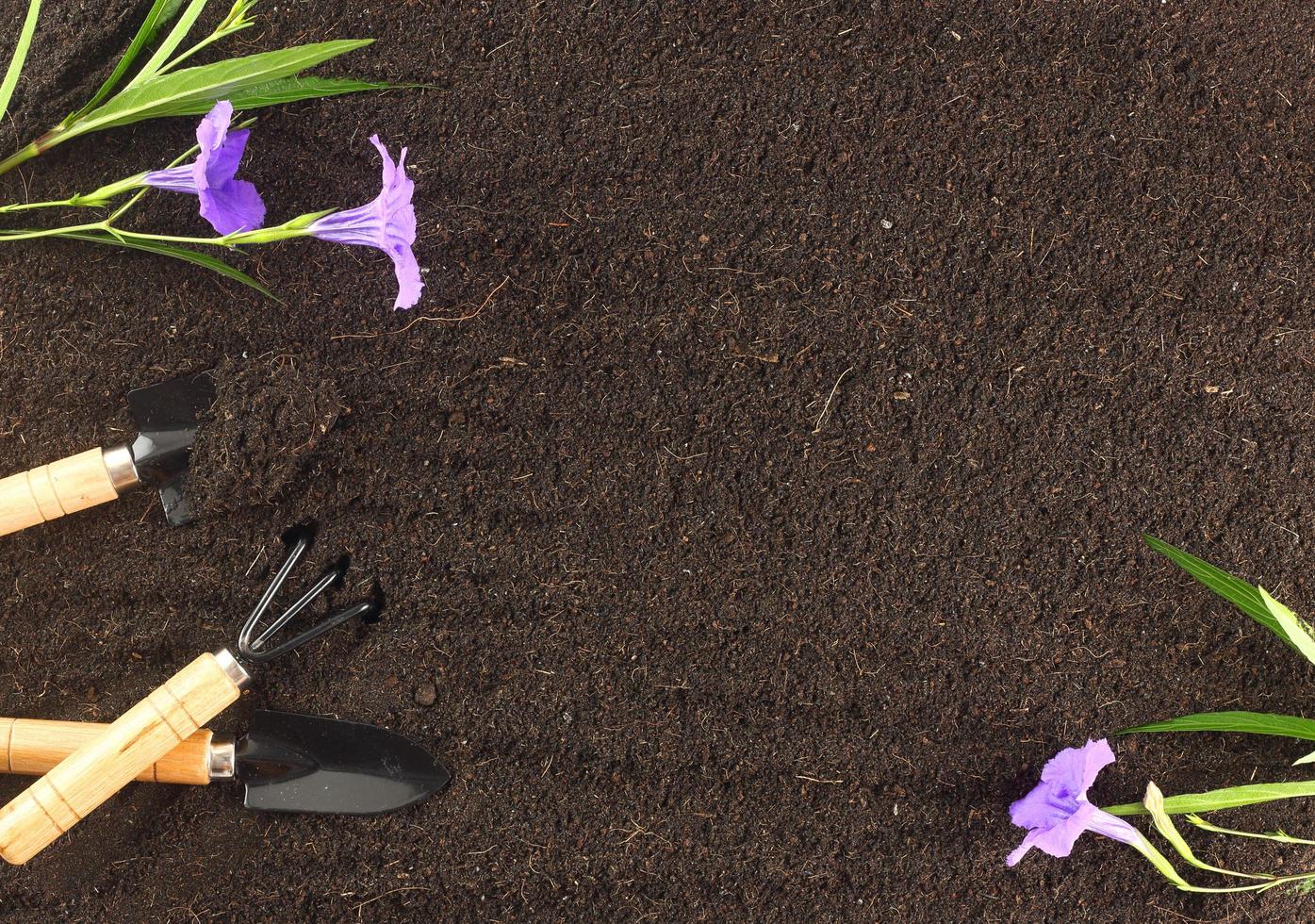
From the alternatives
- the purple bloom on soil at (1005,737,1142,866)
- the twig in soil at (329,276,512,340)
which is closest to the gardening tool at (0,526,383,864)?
the twig in soil at (329,276,512,340)

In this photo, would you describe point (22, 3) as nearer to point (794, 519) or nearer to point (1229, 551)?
point (794, 519)

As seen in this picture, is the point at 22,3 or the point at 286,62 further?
the point at 22,3

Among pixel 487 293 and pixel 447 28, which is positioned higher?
pixel 447 28

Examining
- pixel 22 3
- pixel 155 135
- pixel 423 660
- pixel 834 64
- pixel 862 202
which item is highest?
pixel 22 3

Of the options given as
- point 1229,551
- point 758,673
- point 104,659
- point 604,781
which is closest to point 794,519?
point 758,673

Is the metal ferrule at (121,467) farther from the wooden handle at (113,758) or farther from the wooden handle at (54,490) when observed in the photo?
the wooden handle at (113,758)

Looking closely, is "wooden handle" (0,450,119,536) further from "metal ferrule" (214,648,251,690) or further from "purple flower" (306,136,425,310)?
"purple flower" (306,136,425,310)

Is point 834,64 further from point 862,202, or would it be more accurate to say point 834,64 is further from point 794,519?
point 794,519
